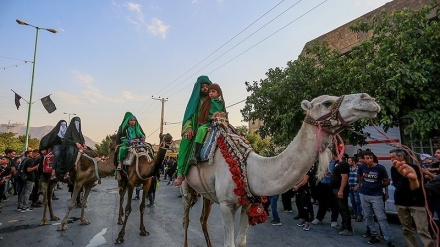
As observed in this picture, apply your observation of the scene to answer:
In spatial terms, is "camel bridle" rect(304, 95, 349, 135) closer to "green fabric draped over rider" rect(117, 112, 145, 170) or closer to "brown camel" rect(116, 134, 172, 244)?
"brown camel" rect(116, 134, 172, 244)

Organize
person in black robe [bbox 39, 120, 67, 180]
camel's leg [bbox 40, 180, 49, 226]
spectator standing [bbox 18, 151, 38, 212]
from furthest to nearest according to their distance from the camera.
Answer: spectator standing [bbox 18, 151, 38, 212] → person in black robe [bbox 39, 120, 67, 180] → camel's leg [bbox 40, 180, 49, 226]

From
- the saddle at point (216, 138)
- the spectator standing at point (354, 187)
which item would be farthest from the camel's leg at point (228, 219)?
the spectator standing at point (354, 187)

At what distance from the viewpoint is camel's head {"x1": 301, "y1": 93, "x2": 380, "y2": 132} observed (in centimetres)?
270

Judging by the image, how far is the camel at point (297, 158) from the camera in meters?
2.81

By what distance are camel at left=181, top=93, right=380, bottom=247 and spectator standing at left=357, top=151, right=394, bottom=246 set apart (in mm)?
4352

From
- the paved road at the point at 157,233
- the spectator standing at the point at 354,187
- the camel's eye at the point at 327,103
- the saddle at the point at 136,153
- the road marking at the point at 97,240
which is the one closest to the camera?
the camel's eye at the point at 327,103

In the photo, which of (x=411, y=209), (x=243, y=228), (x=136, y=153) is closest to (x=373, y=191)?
(x=411, y=209)

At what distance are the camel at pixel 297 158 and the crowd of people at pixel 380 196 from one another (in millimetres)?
310

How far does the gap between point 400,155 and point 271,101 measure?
8655mm

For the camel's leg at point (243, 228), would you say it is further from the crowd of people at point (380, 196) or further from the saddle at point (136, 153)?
the saddle at point (136, 153)

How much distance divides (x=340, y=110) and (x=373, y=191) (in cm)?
496

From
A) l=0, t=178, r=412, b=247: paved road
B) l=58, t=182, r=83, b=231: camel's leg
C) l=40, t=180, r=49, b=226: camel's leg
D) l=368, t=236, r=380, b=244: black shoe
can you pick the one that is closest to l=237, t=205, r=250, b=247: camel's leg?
l=0, t=178, r=412, b=247: paved road

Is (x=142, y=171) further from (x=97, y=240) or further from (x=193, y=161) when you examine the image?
(x=193, y=161)

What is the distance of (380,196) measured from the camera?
21.9 feet
